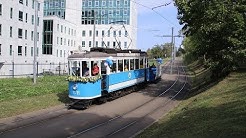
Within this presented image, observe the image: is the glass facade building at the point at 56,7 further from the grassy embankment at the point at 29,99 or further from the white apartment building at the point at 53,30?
the grassy embankment at the point at 29,99

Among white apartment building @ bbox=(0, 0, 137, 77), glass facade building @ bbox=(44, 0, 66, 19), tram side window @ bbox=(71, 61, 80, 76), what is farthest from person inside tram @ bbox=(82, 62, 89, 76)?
glass facade building @ bbox=(44, 0, 66, 19)

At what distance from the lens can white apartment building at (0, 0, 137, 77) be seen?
52.7 meters

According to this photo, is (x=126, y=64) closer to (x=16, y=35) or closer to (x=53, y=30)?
(x=16, y=35)

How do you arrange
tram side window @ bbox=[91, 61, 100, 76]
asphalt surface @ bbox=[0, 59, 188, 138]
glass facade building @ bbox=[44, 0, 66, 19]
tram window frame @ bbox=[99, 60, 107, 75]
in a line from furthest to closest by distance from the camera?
1. glass facade building @ bbox=[44, 0, 66, 19]
2. tram window frame @ bbox=[99, 60, 107, 75]
3. tram side window @ bbox=[91, 61, 100, 76]
4. asphalt surface @ bbox=[0, 59, 188, 138]

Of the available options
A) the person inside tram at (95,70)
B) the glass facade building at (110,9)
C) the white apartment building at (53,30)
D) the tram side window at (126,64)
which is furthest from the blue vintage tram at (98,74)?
the glass facade building at (110,9)

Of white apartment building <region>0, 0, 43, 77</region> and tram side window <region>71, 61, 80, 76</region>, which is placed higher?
white apartment building <region>0, 0, 43, 77</region>

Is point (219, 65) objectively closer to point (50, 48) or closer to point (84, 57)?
point (84, 57)

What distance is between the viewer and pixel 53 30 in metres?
79.8

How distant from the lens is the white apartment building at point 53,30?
5272 cm

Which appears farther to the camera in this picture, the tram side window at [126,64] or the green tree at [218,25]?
the tram side window at [126,64]

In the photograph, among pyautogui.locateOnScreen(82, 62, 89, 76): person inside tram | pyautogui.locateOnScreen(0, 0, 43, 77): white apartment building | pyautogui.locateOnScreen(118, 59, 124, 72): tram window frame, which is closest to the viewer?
pyautogui.locateOnScreen(82, 62, 89, 76): person inside tram

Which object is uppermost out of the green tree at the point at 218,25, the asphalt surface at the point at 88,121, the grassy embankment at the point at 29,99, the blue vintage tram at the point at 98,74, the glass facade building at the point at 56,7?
the glass facade building at the point at 56,7

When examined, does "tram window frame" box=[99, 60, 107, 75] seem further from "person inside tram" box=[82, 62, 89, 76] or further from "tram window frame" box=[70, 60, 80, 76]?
"tram window frame" box=[70, 60, 80, 76]

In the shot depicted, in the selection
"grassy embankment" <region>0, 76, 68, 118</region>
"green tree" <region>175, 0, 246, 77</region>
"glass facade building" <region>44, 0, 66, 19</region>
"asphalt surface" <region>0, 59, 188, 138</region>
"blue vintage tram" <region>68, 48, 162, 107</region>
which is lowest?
"asphalt surface" <region>0, 59, 188, 138</region>
